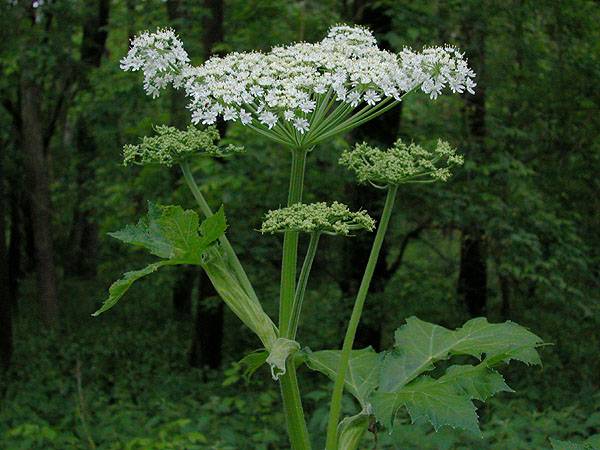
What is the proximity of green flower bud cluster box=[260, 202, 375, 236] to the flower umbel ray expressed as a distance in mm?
236

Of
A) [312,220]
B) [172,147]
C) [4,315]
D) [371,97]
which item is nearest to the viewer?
[312,220]

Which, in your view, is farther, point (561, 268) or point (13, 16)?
point (13, 16)

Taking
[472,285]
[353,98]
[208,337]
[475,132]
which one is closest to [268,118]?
[353,98]

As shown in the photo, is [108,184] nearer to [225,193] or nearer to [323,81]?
[225,193]

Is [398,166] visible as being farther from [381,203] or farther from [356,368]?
[381,203]

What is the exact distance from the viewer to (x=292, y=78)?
2.29 m

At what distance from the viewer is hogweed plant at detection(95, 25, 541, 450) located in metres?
2.20

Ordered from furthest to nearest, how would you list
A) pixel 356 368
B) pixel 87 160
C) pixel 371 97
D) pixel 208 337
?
pixel 87 160, pixel 208 337, pixel 356 368, pixel 371 97

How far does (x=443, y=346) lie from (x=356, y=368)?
33 centimetres

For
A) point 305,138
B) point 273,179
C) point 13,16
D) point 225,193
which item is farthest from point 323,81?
point 13,16

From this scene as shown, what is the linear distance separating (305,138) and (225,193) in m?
5.14

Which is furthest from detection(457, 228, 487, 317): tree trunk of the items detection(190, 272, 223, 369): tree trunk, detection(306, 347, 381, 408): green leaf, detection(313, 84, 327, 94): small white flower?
detection(313, 84, 327, 94): small white flower

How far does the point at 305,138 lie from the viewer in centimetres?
238

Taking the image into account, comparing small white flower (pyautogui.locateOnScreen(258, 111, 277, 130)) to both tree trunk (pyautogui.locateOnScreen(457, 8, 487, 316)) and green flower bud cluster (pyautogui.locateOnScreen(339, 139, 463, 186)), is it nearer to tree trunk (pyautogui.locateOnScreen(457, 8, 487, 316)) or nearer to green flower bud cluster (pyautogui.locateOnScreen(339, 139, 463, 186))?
green flower bud cluster (pyautogui.locateOnScreen(339, 139, 463, 186))
